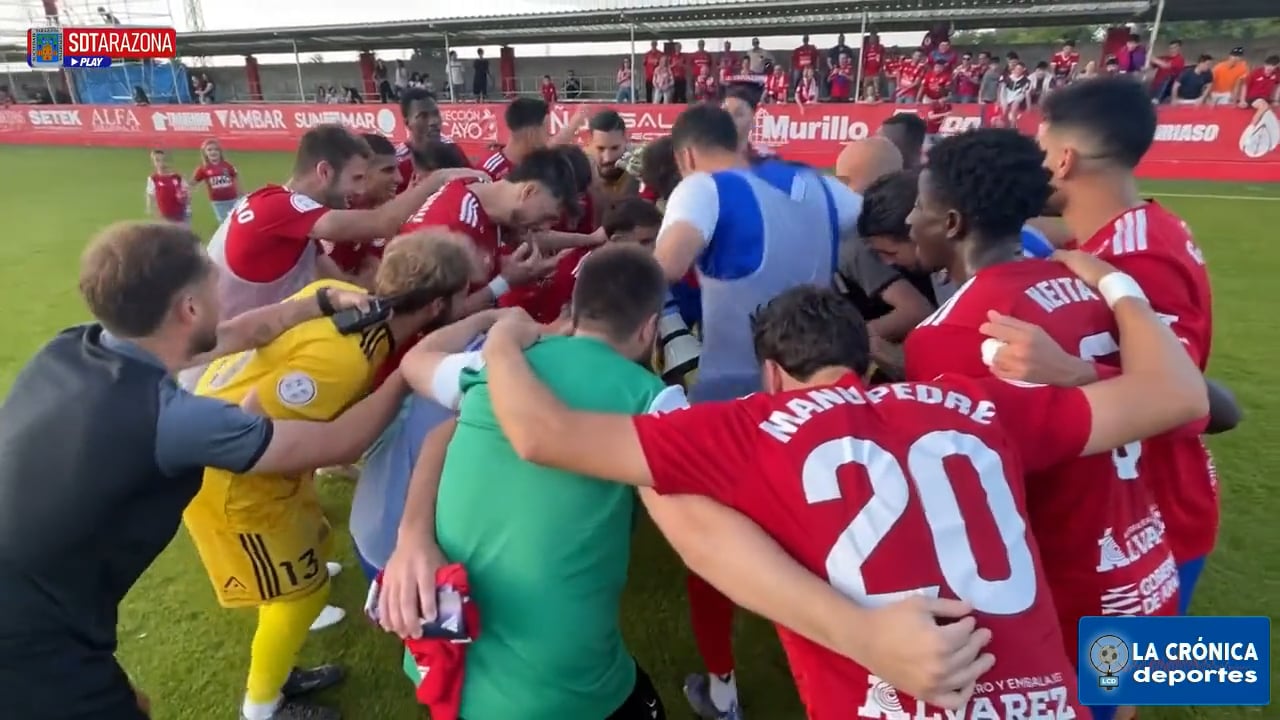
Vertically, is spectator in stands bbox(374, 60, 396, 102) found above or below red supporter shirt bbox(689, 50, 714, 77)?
below

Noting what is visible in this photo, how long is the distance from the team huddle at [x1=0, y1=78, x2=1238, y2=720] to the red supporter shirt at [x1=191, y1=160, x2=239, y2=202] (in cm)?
979

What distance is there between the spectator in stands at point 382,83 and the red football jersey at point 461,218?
26652mm

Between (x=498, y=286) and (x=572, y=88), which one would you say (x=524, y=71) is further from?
(x=498, y=286)

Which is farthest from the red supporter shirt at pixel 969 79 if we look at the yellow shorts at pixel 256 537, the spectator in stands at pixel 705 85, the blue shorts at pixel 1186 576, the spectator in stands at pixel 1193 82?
the yellow shorts at pixel 256 537

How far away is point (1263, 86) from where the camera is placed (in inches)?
577

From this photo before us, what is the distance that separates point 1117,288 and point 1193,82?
62.7 feet

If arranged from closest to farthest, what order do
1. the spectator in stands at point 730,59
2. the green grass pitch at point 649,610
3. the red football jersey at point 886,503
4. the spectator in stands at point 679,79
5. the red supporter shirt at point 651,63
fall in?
the red football jersey at point 886,503 → the green grass pitch at point 649,610 → the spectator in stands at point 679,79 → the spectator in stands at point 730,59 → the red supporter shirt at point 651,63

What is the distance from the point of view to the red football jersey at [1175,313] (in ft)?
6.95

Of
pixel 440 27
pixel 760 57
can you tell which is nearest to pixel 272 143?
pixel 440 27

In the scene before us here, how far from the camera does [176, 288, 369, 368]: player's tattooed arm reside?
2609 mm

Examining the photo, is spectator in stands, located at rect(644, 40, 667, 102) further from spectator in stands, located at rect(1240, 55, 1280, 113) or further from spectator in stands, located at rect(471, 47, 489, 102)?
spectator in stands, located at rect(1240, 55, 1280, 113)

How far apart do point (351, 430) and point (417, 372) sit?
267 millimetres

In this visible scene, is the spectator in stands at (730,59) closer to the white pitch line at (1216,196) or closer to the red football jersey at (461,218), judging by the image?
the white pitch line at (1216,196)

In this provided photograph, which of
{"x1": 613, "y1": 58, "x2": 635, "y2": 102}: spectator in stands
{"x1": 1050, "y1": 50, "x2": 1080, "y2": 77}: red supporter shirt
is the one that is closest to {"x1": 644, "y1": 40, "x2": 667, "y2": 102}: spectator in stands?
{"x1": 613, "y1": 58, "x2": 635, "y2": 102}: spectator in stands
